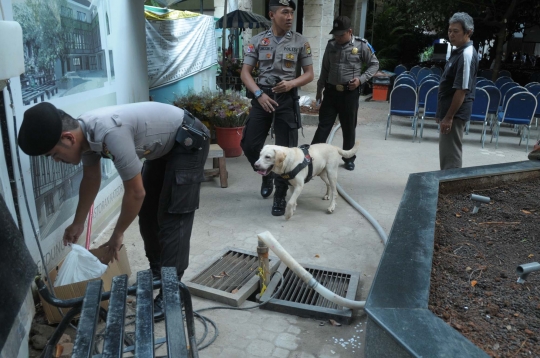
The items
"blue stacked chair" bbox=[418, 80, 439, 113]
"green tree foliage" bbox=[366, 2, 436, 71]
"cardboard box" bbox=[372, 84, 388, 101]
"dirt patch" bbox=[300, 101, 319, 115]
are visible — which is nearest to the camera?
"blue stacked chair" bbox=[418, 80, 439, 113]

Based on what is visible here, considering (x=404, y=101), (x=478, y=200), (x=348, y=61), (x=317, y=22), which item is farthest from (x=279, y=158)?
(x=317, y=22)

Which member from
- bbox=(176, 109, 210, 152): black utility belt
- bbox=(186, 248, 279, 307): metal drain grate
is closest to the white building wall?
bbox=(186, 248, 279, 307): metal drain grate

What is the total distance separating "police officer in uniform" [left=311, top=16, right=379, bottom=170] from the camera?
217 inches

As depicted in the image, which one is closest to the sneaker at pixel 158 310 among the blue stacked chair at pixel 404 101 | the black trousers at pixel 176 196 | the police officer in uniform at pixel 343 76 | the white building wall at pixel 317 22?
the black trousers at pixel 176 196

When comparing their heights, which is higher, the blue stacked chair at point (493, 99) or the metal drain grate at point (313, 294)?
the blue stacked chair at point (493, 99)

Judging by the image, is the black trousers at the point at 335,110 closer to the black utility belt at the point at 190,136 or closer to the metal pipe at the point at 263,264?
the metal pipe at the point at 263,264

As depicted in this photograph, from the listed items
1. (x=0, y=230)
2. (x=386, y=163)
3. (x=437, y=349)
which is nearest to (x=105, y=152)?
(x=0, y=230)

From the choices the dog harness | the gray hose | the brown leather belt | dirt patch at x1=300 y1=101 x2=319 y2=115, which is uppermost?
the brown leather belt

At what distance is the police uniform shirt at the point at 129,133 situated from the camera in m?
1.97

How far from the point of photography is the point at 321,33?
534 inches

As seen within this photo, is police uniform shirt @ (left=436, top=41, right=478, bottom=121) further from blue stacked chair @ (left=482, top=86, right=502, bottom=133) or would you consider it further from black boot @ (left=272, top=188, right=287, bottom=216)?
blue stacked chair @ (left=482, top=86, right=502, bottom=133)

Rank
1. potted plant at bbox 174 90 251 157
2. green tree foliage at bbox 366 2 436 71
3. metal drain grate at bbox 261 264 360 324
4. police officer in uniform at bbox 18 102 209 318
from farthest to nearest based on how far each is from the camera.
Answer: green tree foliage at bbox 366 2 436 71
potted plant at bbox 174 90 251 157
metal drain grate at bbox 261 264 360 324
police officer in uniform at bbox 18 102 209 318

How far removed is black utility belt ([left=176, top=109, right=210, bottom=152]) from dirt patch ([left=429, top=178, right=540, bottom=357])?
4.76ft

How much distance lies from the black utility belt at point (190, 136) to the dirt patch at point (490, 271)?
1.45 meters
